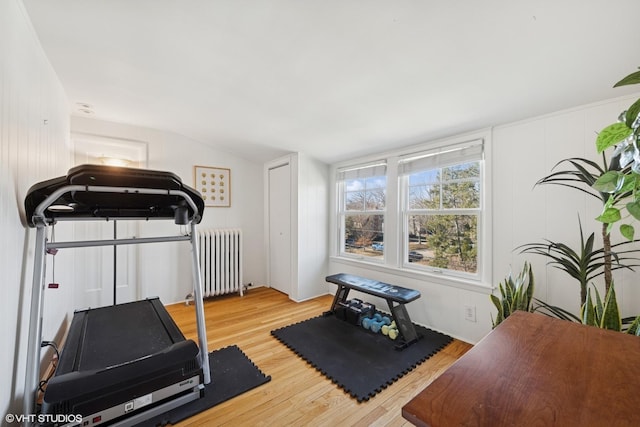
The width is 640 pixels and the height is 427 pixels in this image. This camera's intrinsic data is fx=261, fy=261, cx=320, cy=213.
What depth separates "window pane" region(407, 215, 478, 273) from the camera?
2.66 metres

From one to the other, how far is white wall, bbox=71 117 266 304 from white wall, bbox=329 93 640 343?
9.77 ft

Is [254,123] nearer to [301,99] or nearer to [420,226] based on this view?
[301,99]

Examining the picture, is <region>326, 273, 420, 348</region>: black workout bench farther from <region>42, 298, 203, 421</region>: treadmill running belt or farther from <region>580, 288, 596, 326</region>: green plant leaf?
<region>42, 298, 203, 421</region>: treadmill running belt

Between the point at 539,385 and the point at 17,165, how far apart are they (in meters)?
2.36

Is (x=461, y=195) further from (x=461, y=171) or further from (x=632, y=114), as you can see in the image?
(x=632, y=114)

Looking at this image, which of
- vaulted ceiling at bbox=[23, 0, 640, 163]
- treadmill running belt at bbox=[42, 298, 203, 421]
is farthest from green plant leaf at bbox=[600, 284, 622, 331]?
treadmill running belt at bbox=[42, 298, 203, 421]

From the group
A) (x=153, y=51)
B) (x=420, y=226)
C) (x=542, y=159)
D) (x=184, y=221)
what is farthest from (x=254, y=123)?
(x=542, y=159)

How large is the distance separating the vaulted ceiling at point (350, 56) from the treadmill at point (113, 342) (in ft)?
3.25

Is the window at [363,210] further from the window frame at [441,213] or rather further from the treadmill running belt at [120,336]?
the treadmill running belt at [120,336]

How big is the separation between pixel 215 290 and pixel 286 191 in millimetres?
1783

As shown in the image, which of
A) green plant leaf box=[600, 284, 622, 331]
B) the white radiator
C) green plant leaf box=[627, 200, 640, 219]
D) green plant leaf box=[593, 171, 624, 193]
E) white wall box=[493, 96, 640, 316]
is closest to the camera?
green plant leaf box=[627, 200, 640, 219]

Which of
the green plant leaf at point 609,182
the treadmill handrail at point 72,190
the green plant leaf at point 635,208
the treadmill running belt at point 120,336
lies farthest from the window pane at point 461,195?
the treadmill running belt at point 120,336

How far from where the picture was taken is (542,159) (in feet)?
7.06

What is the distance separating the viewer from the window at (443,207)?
262 centimetres
